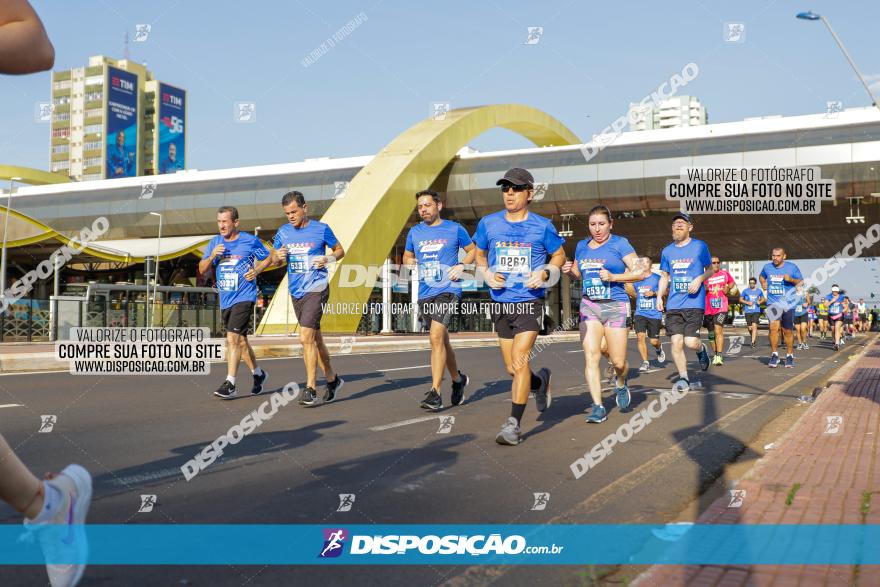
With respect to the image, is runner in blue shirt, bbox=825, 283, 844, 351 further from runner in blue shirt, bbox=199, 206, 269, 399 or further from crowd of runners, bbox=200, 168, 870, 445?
runner in blue shirt, bbox=199, 206, 269, 399

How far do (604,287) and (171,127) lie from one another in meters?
137

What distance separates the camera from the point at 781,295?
14.1m

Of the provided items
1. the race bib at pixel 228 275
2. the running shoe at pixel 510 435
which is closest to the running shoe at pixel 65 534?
the running shoe at pixel 510 435

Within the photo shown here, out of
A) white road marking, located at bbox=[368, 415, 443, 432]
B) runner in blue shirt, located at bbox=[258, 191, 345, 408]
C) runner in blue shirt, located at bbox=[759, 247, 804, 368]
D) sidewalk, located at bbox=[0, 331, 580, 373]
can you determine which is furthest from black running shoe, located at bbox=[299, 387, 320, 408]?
runner in blue shirt, located at bbox=[759, 247, 804, 368]

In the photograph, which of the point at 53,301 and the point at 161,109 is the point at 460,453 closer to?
the point at 53,301

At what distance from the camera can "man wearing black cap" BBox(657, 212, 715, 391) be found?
32.6ft

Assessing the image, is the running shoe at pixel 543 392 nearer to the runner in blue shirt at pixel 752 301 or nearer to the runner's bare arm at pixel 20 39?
the runner's bare arm at pixel 20 39

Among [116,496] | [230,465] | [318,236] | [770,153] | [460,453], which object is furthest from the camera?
[770,153]

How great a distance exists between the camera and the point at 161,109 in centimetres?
13100

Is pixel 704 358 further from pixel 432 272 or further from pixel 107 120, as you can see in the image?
pixel 107 120

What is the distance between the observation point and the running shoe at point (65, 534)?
94.9 inches

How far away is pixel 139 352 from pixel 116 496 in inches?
410

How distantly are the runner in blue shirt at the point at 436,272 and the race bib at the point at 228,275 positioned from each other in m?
2.11

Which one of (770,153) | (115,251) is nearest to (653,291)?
(770,153)
